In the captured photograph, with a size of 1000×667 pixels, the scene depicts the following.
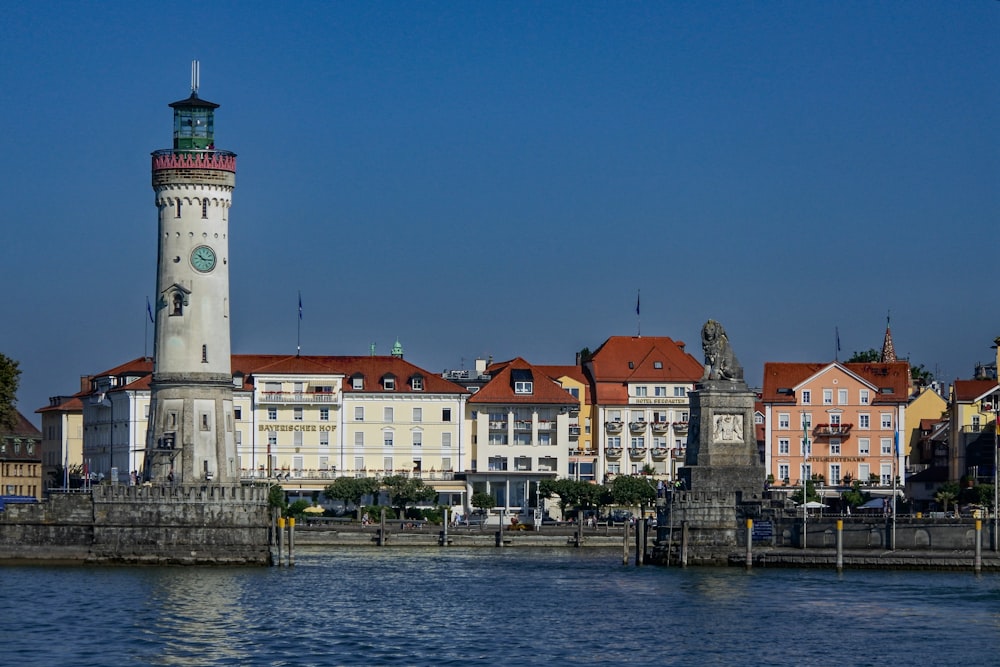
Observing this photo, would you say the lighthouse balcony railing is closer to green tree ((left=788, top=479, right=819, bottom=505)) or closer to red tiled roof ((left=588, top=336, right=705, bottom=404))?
green tree ((left=788, top=479, right=819, bottom=505))

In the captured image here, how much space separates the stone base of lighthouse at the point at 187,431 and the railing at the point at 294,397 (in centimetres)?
4447

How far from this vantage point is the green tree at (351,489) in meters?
136

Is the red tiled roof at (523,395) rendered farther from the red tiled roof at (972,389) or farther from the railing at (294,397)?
the red tiled roof at (972,389)

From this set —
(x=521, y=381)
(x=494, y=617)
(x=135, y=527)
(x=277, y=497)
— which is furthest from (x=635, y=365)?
(x=494, y=617)

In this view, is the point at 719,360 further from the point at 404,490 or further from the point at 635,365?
the point at 635,365

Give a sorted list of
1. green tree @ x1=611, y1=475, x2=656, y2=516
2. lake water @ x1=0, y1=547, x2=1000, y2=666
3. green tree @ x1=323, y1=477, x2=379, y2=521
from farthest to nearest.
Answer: green tree @ x1=611, y1=475, x2=656, y2=516 < green tree @ x1=323, y1=477, x2=379, y2=521 < lake water @ x1=0, y1=547, x2=1000, y2=666

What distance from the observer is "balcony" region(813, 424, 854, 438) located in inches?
5645

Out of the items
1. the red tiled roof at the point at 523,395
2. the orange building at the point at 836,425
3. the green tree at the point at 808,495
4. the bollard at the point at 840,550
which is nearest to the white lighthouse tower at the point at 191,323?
the bollard at the point at 840,550

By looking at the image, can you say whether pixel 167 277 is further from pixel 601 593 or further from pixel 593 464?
pixel 593 464

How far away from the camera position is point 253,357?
146 m

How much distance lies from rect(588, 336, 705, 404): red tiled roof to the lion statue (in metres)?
55.2

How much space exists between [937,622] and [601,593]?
1588 cm

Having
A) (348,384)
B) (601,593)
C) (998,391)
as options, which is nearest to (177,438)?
(601,593)

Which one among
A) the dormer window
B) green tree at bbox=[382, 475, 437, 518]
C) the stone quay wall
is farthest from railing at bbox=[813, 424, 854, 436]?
the stone quay wall
